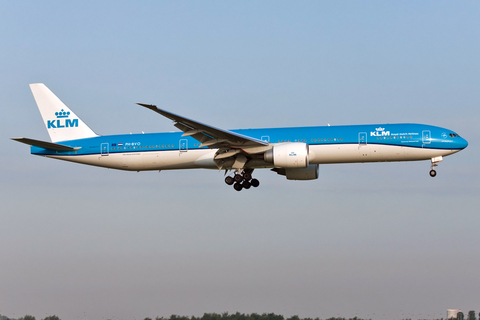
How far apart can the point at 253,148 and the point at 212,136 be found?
260 cm

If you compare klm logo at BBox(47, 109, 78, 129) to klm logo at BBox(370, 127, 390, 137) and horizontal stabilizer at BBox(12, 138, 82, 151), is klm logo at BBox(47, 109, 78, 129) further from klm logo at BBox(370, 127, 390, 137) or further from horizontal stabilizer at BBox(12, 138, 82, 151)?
klm logo at BBox(370, 127, 390, 137)

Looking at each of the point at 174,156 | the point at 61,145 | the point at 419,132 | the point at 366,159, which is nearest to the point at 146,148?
the point at 174,156

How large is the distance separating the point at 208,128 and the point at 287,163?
502 centimetres

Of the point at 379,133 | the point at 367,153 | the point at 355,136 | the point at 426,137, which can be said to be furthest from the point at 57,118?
the point at 426,137

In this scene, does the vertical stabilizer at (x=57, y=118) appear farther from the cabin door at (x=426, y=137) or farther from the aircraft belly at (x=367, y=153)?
the cabin door at (x=426, y=137)

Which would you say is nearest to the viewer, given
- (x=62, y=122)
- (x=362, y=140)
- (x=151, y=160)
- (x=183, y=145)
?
(x=362, y=140)

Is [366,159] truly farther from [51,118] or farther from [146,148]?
[51,118]

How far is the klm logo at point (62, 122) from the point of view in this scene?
41.4 m

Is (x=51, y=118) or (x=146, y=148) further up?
(x=51, y=118)

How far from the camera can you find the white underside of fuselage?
3491 centimetres

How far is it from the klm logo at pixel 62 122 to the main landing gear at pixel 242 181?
11.9 metres

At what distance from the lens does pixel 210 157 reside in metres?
37.3

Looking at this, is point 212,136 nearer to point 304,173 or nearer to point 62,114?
point 304,173

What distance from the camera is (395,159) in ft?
116
